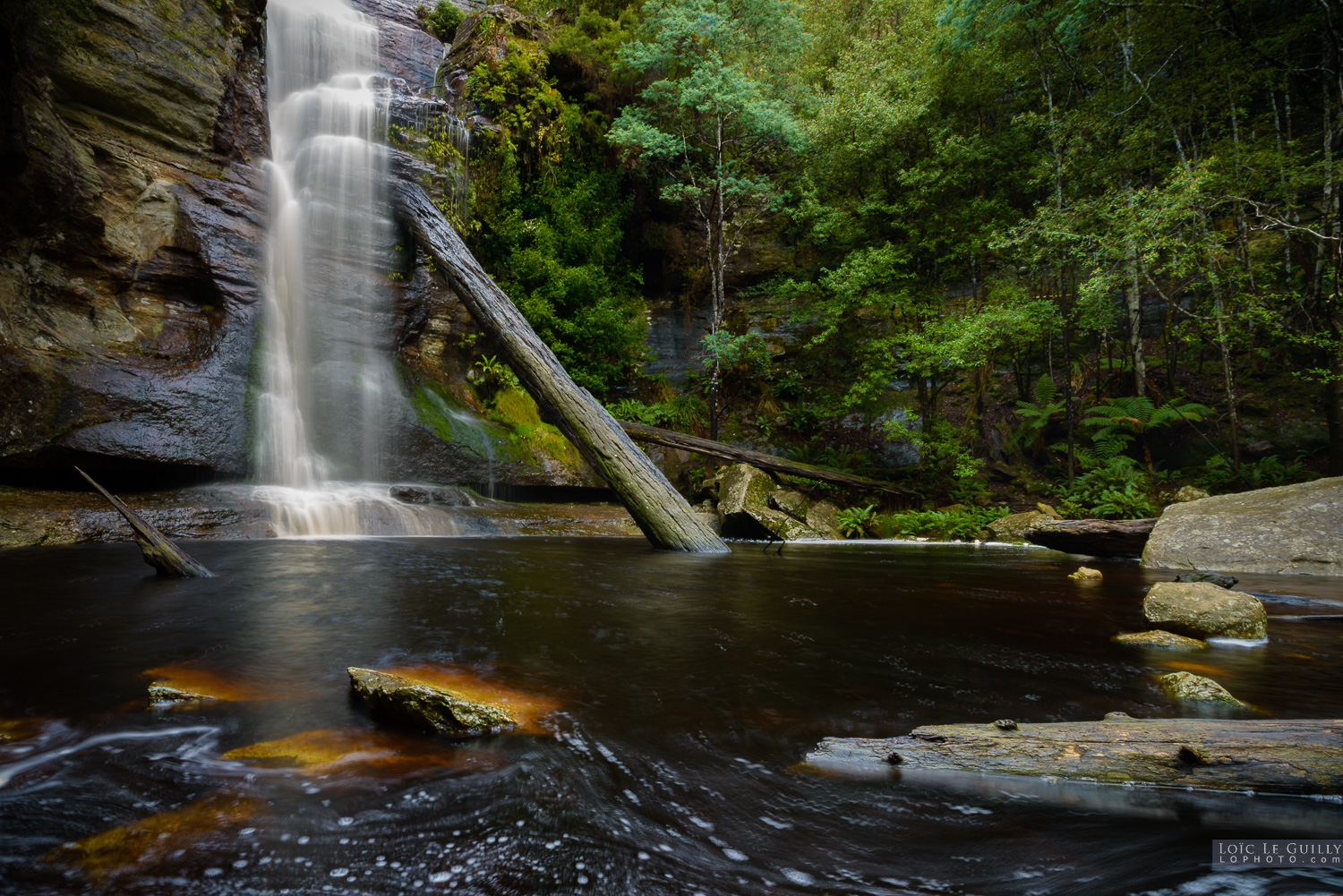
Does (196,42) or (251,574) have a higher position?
(196,42)

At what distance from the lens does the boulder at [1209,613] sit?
3469 mm

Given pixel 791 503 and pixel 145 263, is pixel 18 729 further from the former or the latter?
pixel 791 503

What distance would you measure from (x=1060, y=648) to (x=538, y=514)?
28.4ft

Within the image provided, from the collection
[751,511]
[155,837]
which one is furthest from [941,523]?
[155,837]

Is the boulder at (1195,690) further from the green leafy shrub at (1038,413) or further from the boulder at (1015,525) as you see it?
the green leafy shrub at (1038,413)

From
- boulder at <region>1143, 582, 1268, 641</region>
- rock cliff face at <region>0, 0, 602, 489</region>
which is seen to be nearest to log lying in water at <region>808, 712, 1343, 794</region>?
boulder at <region>1143, 582, 1268, 641</region>

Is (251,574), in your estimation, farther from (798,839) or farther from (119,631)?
(798,839)

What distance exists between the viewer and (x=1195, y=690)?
2.45 metres

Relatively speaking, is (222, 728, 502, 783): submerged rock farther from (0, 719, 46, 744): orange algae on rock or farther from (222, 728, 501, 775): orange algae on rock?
(0, 719, 46, 744): orange algae on rock

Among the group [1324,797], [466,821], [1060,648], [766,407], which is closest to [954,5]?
[766,407]

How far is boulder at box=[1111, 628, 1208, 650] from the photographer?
11.0ft

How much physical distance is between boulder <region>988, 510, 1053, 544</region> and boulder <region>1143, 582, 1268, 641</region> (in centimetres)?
758

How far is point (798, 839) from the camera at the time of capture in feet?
4.86

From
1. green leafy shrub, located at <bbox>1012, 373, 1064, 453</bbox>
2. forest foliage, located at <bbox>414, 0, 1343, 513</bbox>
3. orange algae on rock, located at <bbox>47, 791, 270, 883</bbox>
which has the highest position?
forest foliage, located at <bbox>414, 0, 1343, 513</bbox>
